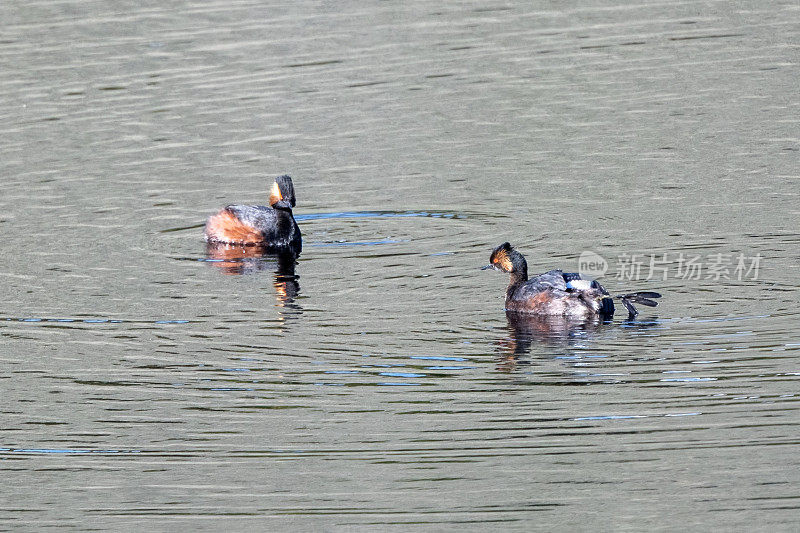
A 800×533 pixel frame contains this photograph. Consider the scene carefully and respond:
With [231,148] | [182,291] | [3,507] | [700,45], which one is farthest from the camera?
[700,45]

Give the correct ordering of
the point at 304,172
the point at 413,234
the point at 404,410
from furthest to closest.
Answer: the point at 304,172 < the point at 413,234 < the point at 404,410

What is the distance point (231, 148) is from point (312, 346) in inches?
380

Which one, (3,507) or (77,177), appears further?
(77,177)

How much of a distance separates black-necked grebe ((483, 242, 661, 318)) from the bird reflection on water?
2544 millimetres

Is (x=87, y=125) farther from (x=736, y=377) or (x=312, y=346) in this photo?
(x=736, y=377)

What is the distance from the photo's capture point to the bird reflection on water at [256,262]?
16.1m

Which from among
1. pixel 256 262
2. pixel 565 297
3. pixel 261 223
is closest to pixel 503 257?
pixel 565 297

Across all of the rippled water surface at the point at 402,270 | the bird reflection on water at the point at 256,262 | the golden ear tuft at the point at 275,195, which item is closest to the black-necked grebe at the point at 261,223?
the golden ear tuft at the point at 275,195

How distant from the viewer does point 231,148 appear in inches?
869


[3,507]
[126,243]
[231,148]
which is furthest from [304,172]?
[3,507]

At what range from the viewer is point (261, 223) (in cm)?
1816

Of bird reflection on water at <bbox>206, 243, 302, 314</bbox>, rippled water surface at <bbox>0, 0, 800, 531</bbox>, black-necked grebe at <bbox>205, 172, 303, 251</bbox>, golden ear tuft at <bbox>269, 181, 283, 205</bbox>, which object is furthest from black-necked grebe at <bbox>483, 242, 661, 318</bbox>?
golden ear tuft at <bbox>269, 181, 283, 205</bbox>

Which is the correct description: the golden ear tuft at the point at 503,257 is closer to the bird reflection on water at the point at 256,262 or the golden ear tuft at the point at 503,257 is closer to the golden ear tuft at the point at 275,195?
the bird reflection on water at the point at 256,262

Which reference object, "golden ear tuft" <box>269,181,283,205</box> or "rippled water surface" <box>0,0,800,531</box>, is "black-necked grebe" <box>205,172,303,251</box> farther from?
"rippled water surface" <box>0,0,800,531</box>
